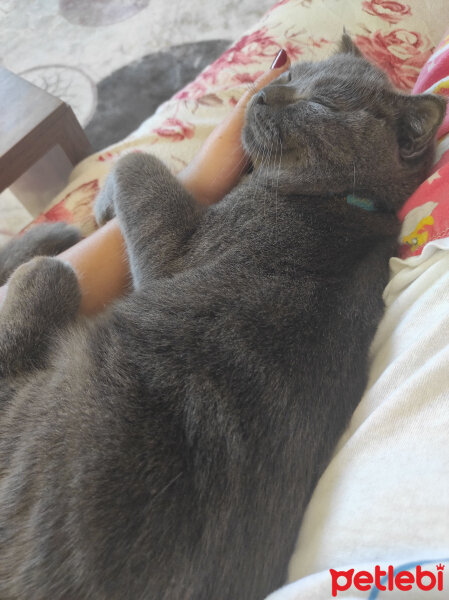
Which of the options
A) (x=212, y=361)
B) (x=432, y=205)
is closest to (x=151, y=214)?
(x=212, y=361)

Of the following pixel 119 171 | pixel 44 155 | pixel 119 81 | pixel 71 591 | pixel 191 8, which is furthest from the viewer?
pixel 191 8

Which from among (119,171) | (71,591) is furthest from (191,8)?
(71,591)

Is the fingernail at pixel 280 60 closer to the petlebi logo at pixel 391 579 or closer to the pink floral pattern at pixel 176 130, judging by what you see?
the pink floral pattern at pixel 176 130

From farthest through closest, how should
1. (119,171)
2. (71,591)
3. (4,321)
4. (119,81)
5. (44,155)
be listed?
(119,81)
(44,155)
(119,171)
(4,321)
(71,591)

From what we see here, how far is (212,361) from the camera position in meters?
0.75

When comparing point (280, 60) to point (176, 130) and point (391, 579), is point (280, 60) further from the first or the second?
point (391, 579)

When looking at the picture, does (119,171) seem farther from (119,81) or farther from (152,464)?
(119,81)

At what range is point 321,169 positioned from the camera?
1006mm

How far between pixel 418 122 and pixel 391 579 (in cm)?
89

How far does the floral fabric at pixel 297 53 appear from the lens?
4.43 feet

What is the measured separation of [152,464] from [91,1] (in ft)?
9.32

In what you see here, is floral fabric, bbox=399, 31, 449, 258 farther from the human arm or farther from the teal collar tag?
the human arm

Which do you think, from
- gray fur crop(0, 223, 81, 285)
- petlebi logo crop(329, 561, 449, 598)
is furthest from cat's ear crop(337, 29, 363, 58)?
petlebi logo crop(329, 561, 449, 598)

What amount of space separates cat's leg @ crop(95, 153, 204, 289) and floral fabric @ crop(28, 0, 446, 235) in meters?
0.26
